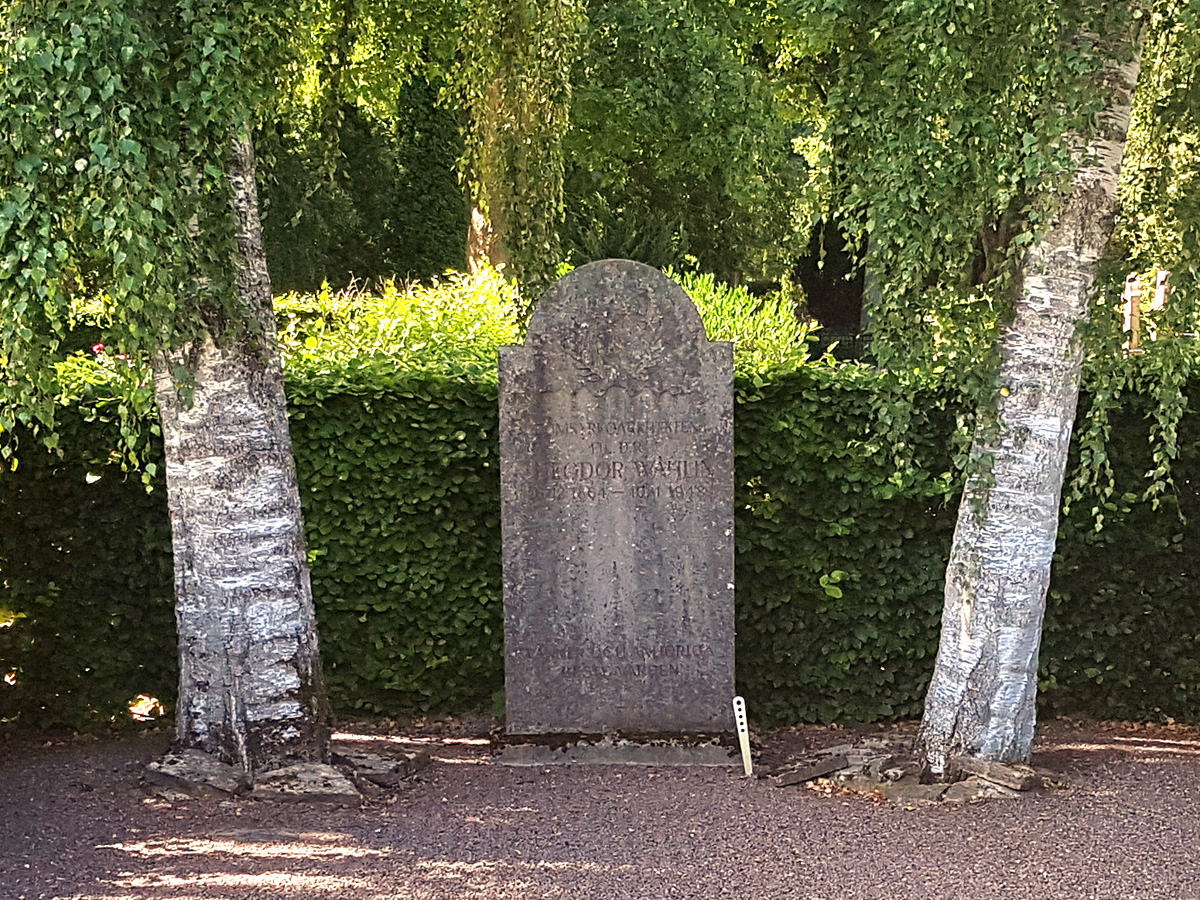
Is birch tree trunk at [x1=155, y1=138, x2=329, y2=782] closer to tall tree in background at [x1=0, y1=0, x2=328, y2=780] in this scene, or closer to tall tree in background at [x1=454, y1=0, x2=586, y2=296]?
tall tree in background at [x1=0, y1=0, x2=328, y2=780]

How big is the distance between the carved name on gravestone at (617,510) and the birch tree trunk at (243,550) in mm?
1078

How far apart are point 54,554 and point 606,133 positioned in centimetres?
1121

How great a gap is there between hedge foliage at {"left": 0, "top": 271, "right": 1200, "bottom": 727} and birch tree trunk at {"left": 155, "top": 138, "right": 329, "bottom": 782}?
0.99 m

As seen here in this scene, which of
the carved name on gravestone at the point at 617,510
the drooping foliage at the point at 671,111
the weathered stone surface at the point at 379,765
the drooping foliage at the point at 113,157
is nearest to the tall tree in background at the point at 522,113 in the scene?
the carved name on gravestone at the point at 617,510

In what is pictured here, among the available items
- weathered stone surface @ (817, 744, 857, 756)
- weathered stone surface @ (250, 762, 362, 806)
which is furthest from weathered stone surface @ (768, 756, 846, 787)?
weathered stone surface @ (250, 762, 362, 806)

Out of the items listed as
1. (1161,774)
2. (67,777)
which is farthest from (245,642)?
(1161,774)

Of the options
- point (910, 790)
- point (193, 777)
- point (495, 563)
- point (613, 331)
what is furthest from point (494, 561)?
point (910, 790)

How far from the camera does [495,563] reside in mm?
6207

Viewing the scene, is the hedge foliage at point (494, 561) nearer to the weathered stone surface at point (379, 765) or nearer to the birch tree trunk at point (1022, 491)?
the weathered stone surface at point (379, 765)

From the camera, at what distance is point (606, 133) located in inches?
623

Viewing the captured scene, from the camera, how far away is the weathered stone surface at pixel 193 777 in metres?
5.00

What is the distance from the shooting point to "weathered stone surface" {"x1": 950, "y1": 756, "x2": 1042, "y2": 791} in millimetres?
5078

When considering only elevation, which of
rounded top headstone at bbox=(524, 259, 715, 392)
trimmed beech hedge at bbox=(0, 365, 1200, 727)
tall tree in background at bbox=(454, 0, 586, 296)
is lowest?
trimmed beech hedge at bbox=(0, 365, 1200, 727)

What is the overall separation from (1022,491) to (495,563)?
2.57 metres
